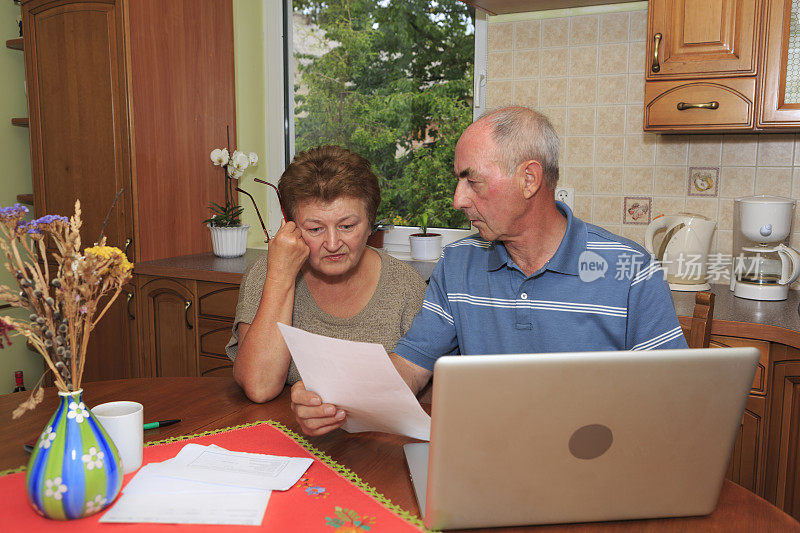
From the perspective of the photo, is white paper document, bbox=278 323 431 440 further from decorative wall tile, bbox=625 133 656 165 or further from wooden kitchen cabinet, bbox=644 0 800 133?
decorative wall tile, bbox=625 133 656 165

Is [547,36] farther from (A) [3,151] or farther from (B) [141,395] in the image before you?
(A) [3,151]

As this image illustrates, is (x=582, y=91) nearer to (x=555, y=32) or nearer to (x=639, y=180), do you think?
(x=555, y=32)

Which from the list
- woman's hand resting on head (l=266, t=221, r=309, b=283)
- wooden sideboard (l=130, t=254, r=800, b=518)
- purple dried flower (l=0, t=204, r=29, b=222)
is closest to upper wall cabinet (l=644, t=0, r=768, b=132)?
wooden sideboard (l=130, t=254, r=800, b=518)

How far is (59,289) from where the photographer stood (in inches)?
31.9

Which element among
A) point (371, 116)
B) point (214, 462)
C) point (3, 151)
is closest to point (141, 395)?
point (214, 462)

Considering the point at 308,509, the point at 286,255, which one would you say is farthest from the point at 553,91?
the point at 308,509

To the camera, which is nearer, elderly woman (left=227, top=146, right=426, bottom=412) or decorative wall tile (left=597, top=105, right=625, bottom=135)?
elderly woman (left=227, top=146, right=426, bottom=412)

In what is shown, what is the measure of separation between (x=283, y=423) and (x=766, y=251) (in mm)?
1665

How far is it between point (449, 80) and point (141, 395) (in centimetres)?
200

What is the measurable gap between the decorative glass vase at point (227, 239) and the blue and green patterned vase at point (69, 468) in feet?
6.57

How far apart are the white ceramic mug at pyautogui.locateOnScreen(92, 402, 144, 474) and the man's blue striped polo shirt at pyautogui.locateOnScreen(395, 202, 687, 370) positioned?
1.81 feet

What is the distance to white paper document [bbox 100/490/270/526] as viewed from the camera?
85 cm

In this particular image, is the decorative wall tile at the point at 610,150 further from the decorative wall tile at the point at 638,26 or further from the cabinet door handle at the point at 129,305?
the cabinet door handle at the point at 129,305

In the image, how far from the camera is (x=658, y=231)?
91.8 inches
